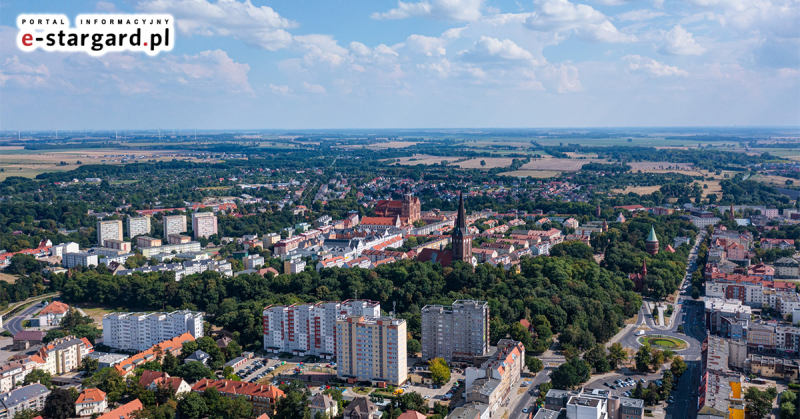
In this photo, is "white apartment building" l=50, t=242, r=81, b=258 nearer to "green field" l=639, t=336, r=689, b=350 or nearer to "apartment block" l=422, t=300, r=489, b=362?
"apartment block" l=422, t=300, r=489, b=362

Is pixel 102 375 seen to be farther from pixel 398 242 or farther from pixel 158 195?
pixel 158 195

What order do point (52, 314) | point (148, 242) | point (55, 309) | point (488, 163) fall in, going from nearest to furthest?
point (52, 314), point (55, 309), point (148, 242), point (488, 163)

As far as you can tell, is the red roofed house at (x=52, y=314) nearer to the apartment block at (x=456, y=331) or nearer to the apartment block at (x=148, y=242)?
the apartment block at (x=148, y=242)

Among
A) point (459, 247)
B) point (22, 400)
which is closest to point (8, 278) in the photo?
point (22, 400)

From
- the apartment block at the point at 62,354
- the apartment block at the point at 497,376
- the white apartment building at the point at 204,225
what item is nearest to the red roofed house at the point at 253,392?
the apartment block at the point at 497,376

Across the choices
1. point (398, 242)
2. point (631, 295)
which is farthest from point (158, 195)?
point (631, 295)

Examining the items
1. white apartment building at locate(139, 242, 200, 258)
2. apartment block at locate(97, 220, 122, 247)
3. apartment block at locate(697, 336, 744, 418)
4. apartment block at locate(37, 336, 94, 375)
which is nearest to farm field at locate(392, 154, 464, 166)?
apartment block at locate(97, 220, 122, 247)

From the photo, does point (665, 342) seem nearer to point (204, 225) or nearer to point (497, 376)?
point (497, 376)
